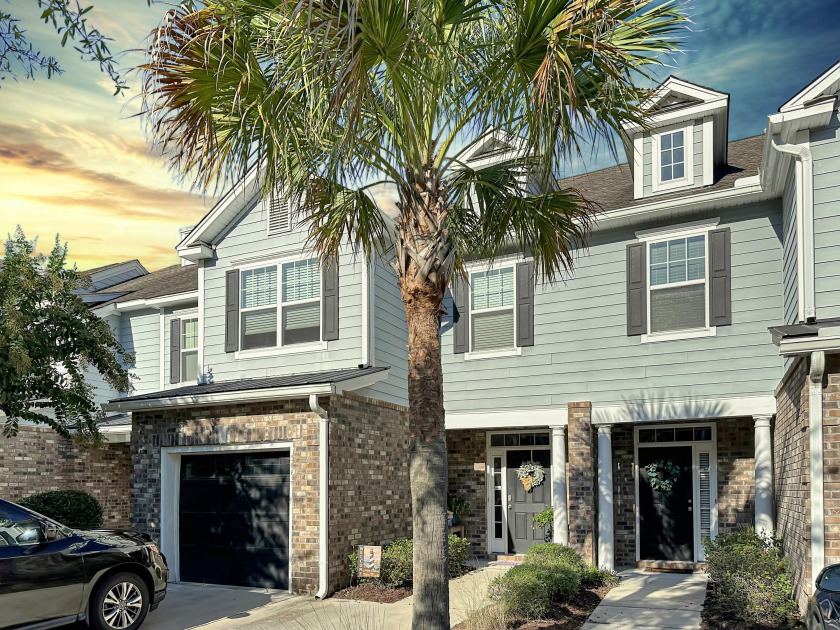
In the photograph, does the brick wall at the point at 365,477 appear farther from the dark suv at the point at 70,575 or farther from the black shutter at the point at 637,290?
the black shutter at the point at 637,290

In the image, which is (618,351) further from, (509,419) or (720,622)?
(720,622)

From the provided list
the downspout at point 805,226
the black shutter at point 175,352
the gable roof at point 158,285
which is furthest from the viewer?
the gable roof at point 158,285

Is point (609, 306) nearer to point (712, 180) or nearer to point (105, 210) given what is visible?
point (712, 180)

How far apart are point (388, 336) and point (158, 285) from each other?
304 inches

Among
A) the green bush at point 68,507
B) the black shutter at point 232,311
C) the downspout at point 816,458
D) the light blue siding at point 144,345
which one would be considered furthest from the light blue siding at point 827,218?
the light blue siding at point 144,345

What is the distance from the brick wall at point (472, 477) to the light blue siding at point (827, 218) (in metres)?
7.81

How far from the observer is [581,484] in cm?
1314

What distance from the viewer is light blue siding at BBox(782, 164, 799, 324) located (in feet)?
33.6

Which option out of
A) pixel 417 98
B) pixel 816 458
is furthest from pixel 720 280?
pixel 417 98

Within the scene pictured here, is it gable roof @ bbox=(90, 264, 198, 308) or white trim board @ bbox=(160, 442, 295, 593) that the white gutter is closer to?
white trim board @ bbox=(160, 442, 295, 593)

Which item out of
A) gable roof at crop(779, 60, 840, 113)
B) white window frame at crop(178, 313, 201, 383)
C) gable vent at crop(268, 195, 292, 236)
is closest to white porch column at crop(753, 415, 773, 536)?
gable roof at crop(779, 60, 840, 113)

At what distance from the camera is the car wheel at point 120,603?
890cm

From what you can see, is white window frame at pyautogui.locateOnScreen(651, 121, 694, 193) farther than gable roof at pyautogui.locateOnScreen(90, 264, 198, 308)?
No

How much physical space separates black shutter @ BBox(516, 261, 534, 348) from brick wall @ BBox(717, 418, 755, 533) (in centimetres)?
365
